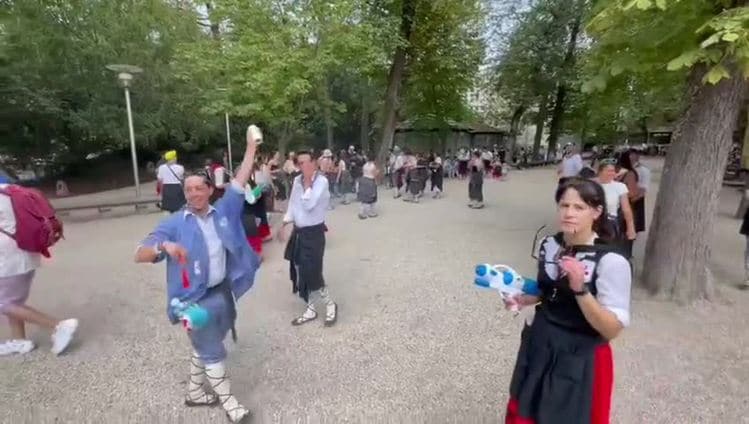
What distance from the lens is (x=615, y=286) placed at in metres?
1.81

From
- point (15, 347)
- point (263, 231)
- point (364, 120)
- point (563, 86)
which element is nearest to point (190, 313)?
point (15, 347)

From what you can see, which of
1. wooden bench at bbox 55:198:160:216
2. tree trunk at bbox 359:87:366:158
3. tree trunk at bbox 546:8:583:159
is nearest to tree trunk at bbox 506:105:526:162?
tree trunk at bbox 546:8:583:159

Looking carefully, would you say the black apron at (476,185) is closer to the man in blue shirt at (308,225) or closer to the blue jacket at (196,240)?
the man in blue shirt at (308,225)

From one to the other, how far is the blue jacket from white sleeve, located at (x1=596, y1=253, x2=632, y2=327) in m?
2.15

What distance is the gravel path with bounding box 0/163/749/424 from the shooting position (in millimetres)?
3312

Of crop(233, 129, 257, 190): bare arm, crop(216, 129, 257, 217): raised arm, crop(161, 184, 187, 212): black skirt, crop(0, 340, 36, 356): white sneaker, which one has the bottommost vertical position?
crop(0, 340, 36, 356): white sneaker

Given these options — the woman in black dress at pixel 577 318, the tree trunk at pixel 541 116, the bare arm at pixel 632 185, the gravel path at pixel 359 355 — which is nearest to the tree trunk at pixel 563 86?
the tree trunk at pixel 541 116

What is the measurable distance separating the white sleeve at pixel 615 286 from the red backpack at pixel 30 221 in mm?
4314

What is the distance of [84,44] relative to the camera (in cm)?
1378

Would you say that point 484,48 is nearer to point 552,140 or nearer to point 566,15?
point 566,15

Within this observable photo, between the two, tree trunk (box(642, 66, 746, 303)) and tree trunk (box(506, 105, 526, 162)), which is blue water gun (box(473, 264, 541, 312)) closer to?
tree trunk (box(642, 66, 746, 303))

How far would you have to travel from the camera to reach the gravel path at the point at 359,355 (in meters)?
3.31

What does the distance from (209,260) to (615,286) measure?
223 cm

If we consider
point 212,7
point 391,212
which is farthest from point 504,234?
point 212,7
